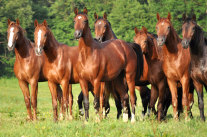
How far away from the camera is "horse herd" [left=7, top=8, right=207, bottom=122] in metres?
9.04

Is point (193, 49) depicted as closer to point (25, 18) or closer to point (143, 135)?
point (143, 135)


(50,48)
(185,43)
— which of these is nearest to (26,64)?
(50,48)

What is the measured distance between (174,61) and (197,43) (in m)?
0.80

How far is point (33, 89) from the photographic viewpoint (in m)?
10.2

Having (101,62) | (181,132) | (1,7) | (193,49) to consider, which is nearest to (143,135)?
(181,132)

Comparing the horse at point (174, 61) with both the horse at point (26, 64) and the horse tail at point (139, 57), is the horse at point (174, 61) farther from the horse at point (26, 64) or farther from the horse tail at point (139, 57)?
the horse at point (26, 64)

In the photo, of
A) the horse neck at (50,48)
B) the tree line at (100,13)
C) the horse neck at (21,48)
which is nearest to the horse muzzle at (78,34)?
the horse neck at (50,48)

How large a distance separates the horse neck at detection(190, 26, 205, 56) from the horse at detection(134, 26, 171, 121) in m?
1.35

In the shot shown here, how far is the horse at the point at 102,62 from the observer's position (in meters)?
8.94

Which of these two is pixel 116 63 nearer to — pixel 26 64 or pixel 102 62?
pixel 102 62

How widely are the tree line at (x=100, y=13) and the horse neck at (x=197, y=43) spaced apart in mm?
24789

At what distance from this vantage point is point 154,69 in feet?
34.0

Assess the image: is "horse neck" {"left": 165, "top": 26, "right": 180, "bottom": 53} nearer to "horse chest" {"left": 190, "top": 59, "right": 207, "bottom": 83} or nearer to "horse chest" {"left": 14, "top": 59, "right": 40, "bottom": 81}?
"horse chest" {"left": 190, "top": 59, "right": 207, "bottom": 83}

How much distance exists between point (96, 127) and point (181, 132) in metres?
1.84
